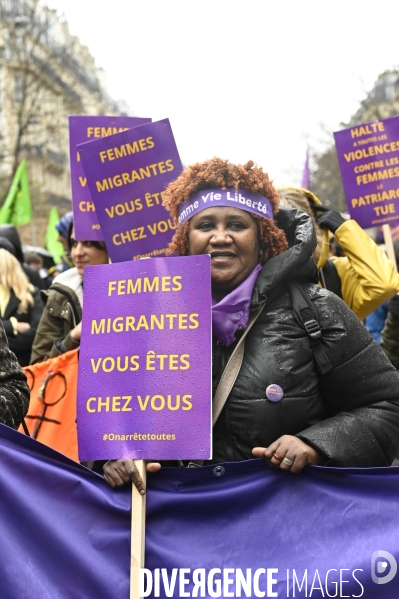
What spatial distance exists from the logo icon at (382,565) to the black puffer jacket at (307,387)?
27 cm

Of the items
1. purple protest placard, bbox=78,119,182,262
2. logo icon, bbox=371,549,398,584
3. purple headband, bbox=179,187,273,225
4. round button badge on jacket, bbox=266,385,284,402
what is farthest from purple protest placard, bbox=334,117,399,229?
logo icon, bbox=371,549,398,584

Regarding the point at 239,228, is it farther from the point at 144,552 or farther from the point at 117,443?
the point at 144,552

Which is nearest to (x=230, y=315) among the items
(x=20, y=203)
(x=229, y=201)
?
(x=229, y=201)

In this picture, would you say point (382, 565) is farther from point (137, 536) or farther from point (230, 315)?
point (230, 315)

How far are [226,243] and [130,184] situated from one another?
1308 mm

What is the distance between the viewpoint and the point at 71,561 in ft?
7.38

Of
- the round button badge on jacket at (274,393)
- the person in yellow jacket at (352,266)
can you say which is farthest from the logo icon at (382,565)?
the person in yellow jacket at (352,266)

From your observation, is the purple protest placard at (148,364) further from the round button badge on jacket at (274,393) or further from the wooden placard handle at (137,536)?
the round button badge on jacket at (274,393)

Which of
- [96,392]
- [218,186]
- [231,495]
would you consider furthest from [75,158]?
[231,495]

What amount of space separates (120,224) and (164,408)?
5.53 ft

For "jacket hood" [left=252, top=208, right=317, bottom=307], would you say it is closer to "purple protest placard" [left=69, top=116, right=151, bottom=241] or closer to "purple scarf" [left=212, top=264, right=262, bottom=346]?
"purple scarf" [left=212, top=264, right=262, bottom=346]

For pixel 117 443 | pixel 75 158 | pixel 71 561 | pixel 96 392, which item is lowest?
pixel 71 561

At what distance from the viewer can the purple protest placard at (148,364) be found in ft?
7.46

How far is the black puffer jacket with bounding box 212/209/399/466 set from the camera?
239 cm
